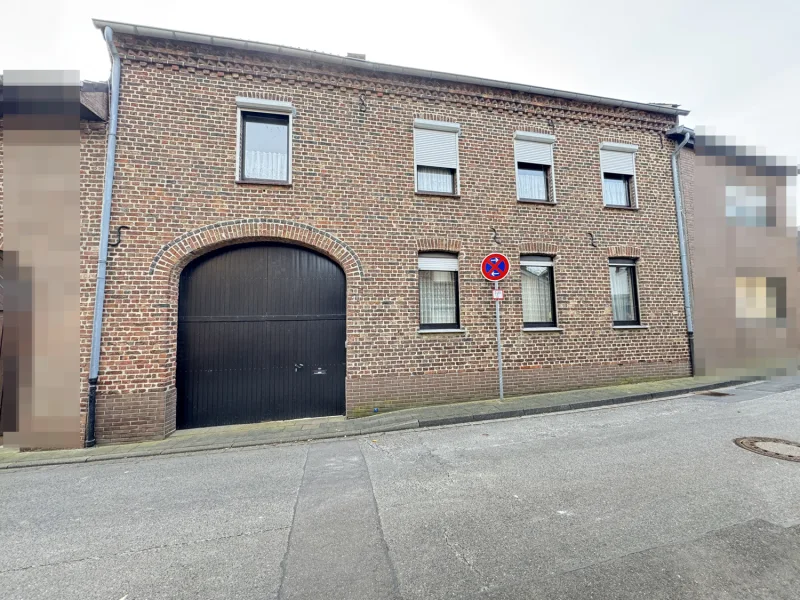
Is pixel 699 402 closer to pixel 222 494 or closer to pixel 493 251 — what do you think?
pixel 493 251

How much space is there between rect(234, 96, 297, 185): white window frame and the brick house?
4cm

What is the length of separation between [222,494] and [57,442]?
410 cm

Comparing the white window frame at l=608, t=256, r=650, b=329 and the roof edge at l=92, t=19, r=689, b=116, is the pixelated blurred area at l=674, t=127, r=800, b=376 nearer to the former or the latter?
the white window frame at l=608, t=256, r=650, b=329

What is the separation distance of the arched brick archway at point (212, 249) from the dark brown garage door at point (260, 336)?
26 centimetres

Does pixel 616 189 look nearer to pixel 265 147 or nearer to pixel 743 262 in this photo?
pixel 743 262

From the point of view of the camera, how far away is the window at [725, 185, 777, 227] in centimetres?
1007

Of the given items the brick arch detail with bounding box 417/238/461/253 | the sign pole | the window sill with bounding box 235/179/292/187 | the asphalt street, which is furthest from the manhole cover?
the window sill with bounding box 235/179/292/187

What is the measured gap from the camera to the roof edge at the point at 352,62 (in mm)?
6801

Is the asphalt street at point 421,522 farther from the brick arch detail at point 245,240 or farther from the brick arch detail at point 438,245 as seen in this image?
the brick arch detail at point 438,245

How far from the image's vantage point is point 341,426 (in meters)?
6.57

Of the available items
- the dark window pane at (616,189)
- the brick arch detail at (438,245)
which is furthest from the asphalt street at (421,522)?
the dark window pane at (616,189)

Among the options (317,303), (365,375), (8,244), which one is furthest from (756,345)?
(8,244)

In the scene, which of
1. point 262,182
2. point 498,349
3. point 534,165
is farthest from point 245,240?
point 534,165

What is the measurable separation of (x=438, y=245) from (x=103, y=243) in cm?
634
